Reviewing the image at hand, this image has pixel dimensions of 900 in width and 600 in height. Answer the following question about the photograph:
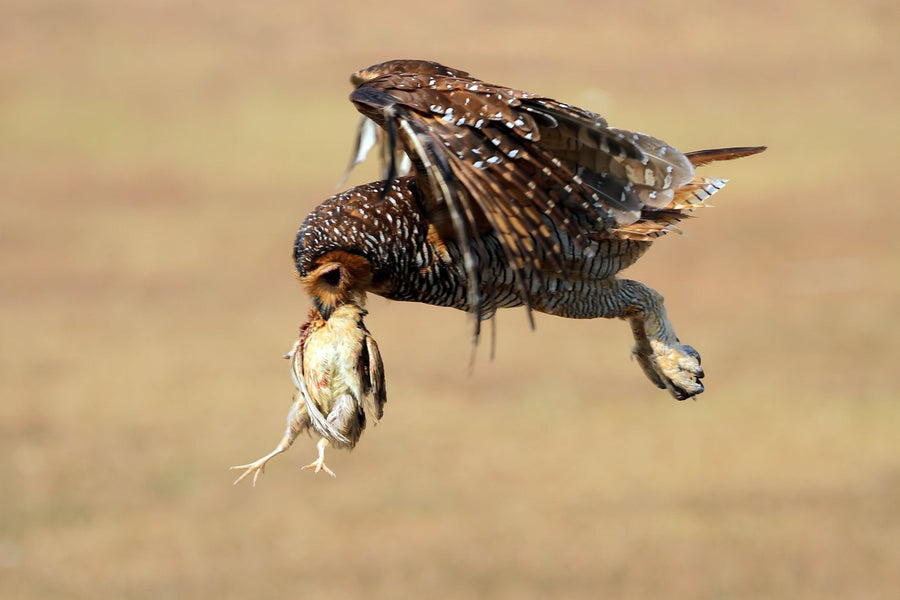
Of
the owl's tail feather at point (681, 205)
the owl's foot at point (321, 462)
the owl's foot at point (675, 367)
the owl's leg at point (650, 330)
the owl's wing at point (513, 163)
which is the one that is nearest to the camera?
the owl's wing at point (513, 163)

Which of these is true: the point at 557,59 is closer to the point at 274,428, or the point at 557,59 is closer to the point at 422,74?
the point at 274,428

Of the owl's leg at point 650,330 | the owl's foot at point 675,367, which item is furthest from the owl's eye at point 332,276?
the owl's foot at point 675,367

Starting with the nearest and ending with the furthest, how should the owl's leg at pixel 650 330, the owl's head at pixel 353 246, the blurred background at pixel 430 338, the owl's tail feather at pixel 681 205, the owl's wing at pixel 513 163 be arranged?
the owl's wing at pixel 513 163 < the owl's head at pixel 353 246 < the owl's tail feather at pixel 681 205 < the owl's leg at pixel 650 330 < the blurred background at pixel 430 338

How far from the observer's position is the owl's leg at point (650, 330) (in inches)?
206

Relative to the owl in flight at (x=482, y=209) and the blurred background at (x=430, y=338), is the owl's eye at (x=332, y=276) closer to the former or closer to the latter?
the owl in flight at (x=482, y=209)

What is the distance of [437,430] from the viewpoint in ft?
63.0

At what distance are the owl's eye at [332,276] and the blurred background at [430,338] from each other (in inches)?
454

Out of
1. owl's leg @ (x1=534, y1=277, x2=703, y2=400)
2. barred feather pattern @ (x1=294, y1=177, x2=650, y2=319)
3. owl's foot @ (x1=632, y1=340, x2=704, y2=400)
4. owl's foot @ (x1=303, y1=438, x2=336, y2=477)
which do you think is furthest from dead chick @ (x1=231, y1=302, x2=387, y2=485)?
owl's foot @ (x1=632, y1=340, x2=704, y2=400)

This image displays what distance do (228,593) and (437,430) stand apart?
4.38 metres

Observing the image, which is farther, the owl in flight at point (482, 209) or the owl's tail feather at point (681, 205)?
the owl's tail feather at point (681, 205)

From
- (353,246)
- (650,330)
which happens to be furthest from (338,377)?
(650,330)

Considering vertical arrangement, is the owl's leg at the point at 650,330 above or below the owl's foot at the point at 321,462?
above

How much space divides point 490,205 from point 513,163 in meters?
0.18

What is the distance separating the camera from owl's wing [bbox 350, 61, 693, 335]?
432 cm
